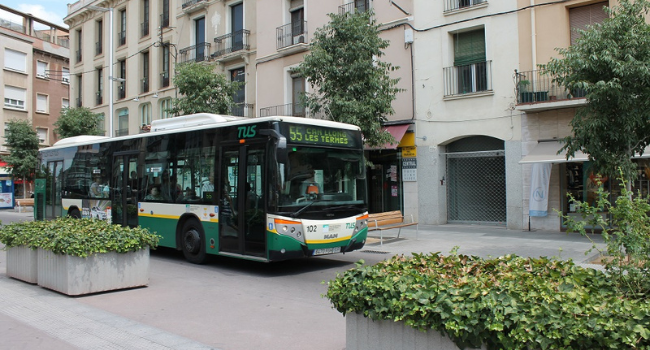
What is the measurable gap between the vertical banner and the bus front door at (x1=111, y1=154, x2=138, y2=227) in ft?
37.3

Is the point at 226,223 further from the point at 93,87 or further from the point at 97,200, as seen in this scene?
the point at 93,87

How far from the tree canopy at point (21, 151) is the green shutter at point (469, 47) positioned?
2600cm

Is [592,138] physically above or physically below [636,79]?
below

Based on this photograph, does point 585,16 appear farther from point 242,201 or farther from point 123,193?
point 123,193

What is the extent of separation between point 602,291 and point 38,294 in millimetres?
7786

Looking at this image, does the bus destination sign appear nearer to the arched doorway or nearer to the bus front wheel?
the bus front wheel

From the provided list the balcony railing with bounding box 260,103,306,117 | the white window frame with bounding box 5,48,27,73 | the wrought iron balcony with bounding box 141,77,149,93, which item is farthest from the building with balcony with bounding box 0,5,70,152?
the balcony railing with bounding box 260,103,306,117

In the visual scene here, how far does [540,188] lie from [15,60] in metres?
40.2

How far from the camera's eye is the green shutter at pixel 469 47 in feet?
56.3

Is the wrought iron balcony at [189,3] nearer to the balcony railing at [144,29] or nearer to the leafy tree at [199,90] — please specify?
the balcony railing at [144,29]

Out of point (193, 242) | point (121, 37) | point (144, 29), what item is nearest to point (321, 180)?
point (193, 242)

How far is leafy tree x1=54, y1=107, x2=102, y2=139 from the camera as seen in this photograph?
2680 cm

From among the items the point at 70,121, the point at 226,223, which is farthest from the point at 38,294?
the point at 70,121

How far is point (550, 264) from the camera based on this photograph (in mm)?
4309
